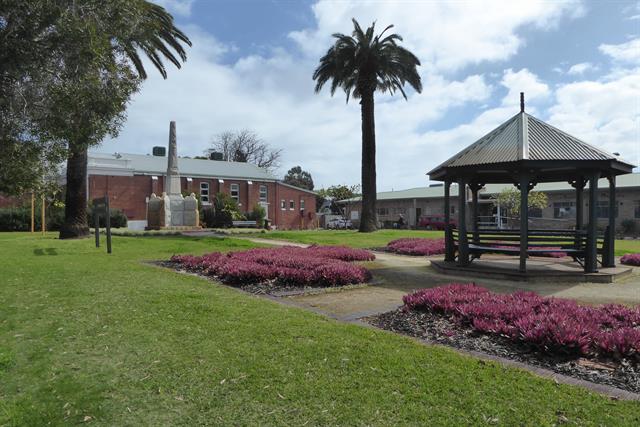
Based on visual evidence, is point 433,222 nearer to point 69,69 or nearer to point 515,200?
point 515,200

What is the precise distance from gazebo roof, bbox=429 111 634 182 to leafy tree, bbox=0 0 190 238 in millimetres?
7762

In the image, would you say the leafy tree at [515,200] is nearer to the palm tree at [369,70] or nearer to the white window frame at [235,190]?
the palm tree at [369,70]

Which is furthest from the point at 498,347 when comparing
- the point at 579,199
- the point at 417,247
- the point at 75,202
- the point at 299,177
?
the point at 299,177

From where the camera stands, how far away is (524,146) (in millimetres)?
10164

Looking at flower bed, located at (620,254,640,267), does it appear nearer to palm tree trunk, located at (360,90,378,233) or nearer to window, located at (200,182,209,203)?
palm tree trunk, located at (360,90,378,233)

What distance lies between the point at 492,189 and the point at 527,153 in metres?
42.1

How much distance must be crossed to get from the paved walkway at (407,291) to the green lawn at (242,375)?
2.87 feet

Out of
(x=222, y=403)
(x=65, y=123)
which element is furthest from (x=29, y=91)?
(x=222, y=403)

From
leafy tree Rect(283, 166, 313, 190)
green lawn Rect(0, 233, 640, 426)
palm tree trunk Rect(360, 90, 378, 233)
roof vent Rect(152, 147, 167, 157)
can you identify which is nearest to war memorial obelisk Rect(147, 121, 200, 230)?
palm tree trunk Rect(360, 90, 378, 233)

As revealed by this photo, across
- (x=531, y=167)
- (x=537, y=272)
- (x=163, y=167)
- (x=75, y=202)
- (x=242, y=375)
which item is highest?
(x=163, y=167)

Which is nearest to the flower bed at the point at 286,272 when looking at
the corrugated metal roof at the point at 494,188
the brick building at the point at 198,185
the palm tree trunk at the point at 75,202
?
the palm tree trunk at the point at 75,202

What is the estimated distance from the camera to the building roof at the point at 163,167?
45.3 metres

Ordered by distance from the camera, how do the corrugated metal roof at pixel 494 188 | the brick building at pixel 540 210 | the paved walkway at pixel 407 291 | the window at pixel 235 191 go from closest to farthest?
the paved walkway at pixel 407 291 < the brick building at pixel 540 210 < the corrugated metal roof at pixel 494 188 < the window at pixel 235 191

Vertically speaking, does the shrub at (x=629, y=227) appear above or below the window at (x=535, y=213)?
below
